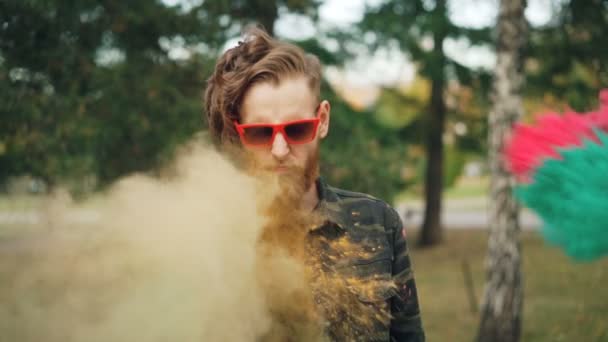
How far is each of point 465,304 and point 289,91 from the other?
A: 29.1ft

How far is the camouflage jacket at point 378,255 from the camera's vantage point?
5.53 ft

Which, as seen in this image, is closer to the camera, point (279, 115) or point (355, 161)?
point (279, 115)

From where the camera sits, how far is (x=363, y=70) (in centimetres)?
1278

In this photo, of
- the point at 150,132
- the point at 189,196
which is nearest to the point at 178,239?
the point at 189,196

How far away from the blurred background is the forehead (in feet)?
6.27

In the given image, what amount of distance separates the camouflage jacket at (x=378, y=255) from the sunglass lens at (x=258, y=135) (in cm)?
30

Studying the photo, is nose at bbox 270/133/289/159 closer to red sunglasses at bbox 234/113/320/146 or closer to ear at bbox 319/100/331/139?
red sunglasses at bbox 234/113/320/146

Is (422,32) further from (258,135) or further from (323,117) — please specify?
(258,135)

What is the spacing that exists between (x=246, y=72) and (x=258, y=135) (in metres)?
0.18

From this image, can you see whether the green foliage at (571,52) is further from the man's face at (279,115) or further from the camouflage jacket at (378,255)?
the man's face at (279,115)

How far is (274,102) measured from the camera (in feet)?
5.23

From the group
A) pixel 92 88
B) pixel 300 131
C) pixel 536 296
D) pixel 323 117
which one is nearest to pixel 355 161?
pixel 92 88

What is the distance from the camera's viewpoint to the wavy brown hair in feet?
5.23

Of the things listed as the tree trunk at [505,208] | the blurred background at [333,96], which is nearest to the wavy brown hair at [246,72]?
the blurred background at [333,96]
